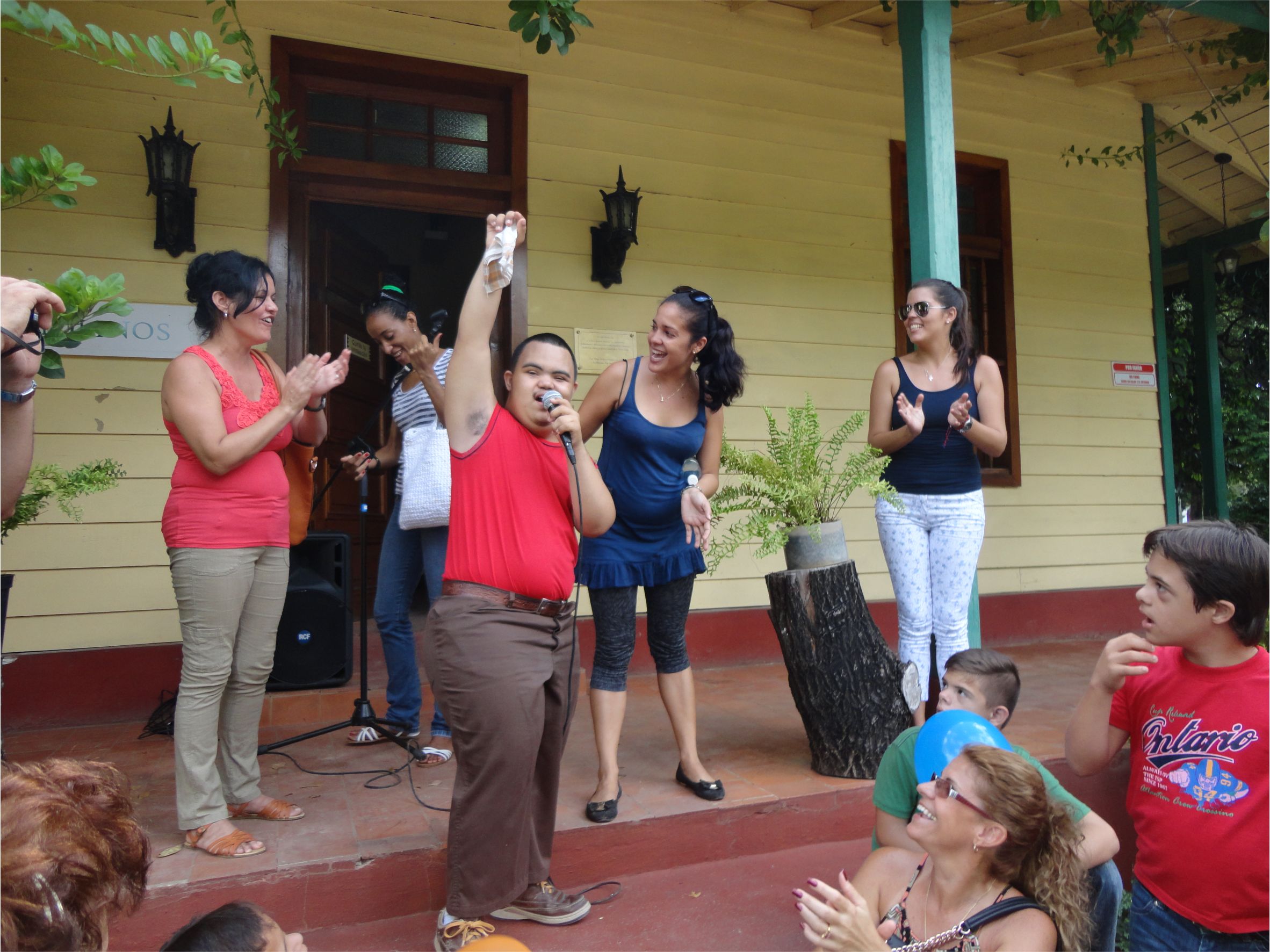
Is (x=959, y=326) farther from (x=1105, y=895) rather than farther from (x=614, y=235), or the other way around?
(x=614, y=235)

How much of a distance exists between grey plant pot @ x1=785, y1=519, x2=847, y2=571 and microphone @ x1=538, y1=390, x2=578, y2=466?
122 centimetres

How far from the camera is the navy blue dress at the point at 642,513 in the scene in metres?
2.81

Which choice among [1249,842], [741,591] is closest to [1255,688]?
[1249,842]

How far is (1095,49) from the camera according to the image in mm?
5410

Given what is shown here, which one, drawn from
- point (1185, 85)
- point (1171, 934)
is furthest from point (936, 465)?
point (1185, 85)

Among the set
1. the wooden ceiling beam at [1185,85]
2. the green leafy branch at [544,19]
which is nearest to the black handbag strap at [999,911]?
the green leafy branch at [544,19]

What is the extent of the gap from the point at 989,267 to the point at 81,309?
5.90m

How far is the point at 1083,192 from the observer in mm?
6355

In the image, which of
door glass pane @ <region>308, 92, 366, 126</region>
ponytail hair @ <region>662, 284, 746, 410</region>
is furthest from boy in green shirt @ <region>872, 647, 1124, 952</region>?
door glass pane @ <region>308, 92, 366, 126</region>

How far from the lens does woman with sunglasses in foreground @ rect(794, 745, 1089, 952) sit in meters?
1.52

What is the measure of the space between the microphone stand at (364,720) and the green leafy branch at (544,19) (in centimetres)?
157

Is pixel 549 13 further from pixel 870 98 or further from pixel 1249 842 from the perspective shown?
pixel 870 98

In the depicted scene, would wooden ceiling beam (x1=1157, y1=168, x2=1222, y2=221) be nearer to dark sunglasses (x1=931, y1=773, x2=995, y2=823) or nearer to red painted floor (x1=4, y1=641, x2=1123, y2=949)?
red painted floor (x1=4, y1=641, x2=1123, y2=949)

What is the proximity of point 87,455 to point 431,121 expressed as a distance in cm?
245
